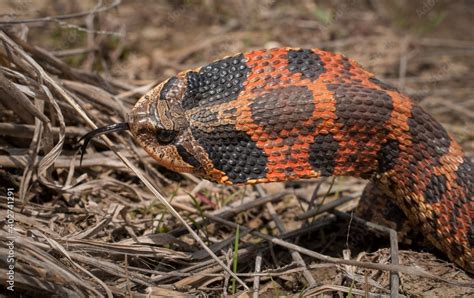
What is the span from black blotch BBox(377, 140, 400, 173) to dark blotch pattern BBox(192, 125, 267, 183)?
780 millimetres

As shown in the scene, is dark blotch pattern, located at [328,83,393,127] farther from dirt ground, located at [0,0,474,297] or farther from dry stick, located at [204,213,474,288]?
dirt ground, located at [0,0,474,297]

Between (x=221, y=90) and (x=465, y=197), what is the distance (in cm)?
174

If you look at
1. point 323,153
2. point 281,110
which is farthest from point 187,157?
point 323,153

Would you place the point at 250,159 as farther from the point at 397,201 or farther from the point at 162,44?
the point at 162,44

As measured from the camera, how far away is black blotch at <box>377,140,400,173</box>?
3617 mm

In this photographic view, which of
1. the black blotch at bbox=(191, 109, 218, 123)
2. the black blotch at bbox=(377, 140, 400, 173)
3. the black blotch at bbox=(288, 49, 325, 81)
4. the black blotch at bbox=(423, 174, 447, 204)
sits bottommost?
the black blotch at bbox=(423, 174, 447, 204)

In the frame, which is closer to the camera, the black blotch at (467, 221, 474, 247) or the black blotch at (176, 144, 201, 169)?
the black blotch at (176, 144, 201, 169)

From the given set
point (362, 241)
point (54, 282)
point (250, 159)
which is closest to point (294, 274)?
point (362, 241)

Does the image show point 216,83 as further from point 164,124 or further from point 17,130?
point 17,130

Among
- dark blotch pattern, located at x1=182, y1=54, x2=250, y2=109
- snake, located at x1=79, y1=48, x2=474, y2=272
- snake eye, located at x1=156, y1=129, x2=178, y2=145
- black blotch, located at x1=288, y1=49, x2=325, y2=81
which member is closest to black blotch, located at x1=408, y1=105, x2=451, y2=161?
snake, located at x1=79, y1=48, x2=474, y2=272

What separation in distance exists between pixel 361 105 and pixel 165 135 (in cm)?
120

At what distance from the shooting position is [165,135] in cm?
338

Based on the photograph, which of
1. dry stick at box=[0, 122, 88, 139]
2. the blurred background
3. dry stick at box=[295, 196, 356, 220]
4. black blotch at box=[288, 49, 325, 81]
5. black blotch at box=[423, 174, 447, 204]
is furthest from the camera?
the blurred background

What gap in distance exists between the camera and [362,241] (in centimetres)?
443
